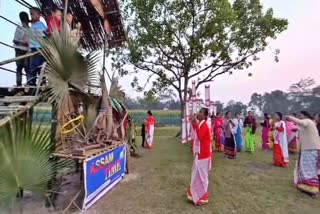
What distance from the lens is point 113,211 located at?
20.6 feet

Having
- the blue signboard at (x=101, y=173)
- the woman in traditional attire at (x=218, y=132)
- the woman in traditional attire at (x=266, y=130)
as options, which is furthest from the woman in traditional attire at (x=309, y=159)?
the woman in traditional attire at (x=266, y=130)

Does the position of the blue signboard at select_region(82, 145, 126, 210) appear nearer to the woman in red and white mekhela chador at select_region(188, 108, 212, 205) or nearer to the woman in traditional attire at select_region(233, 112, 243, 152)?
the woman in red and white mekhela chador at select_region(188, 108, 212, 205)

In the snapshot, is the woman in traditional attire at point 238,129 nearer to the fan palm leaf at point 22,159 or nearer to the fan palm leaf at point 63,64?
the fan palm leaf at point 63,64

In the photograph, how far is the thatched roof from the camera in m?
7.59

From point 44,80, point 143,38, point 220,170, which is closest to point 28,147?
point 44,80

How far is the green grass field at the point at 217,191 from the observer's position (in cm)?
644

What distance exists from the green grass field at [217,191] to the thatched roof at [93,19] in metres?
3.82

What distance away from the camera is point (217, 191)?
7.55m

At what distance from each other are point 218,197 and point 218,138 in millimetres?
7081

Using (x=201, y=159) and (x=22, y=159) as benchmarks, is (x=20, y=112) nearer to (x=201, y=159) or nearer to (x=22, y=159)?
(x=22, y=159)

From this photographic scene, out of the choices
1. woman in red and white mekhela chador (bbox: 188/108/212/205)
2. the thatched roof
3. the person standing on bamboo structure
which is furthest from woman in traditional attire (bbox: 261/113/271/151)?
the person standing on bamboo structure

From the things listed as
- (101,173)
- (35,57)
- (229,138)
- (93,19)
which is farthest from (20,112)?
(229,138)

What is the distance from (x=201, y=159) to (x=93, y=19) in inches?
178

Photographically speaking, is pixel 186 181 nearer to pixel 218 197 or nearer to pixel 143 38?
pixel 218 197
